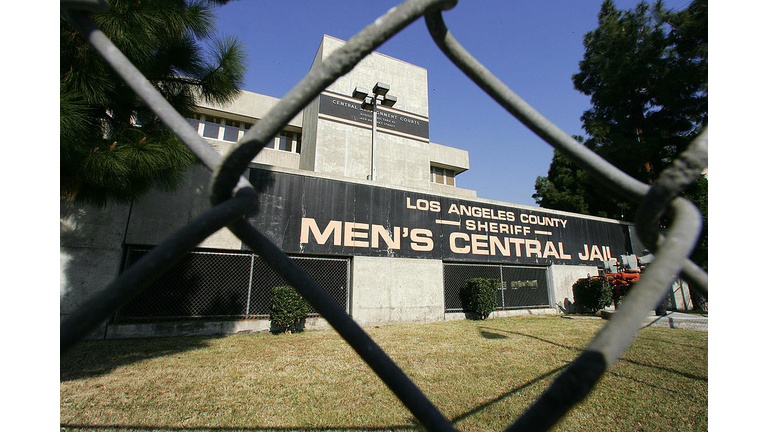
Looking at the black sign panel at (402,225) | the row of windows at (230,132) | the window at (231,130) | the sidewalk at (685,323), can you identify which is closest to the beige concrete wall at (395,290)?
the black sign panel at (402,225)

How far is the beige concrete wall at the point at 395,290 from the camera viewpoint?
29.5ft

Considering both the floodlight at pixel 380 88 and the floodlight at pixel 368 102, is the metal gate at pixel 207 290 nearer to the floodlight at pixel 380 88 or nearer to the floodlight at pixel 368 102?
the floodlight at pixel 380 88

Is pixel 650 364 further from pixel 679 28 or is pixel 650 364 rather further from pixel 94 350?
pixel 94 350

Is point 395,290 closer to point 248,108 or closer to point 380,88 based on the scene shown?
point 380,88

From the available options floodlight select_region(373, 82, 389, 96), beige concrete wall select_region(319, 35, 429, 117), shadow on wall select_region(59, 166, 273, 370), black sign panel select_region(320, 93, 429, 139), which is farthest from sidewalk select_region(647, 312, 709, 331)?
beige concrete wall select_region(319, 35, 429, 117)

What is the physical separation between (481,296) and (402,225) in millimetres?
3209

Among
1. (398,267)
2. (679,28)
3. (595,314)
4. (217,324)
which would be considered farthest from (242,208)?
(595,314)

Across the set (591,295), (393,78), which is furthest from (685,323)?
(393,78)

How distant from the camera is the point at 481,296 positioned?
9.99m

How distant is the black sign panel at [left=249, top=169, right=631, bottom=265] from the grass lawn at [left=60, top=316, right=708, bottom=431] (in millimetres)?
3167

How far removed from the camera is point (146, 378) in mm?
4113

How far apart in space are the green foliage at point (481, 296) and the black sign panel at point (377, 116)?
9531 mm

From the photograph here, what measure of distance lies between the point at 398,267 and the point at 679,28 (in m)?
8.24

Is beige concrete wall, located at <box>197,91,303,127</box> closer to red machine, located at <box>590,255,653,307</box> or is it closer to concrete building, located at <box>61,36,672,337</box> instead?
concrete building, located at <box>61,36,672,337</box>
